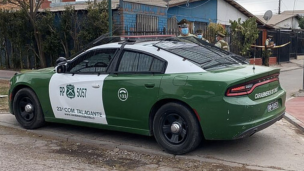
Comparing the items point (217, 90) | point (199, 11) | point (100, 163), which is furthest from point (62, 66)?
point (199, 11)

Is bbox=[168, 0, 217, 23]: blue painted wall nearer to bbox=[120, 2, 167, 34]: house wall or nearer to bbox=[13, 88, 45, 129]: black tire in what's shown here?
bbox=[120, 2, 167, 34]: house wall

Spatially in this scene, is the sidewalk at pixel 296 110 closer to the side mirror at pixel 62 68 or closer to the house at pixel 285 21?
the side mirror at pixel 62 68

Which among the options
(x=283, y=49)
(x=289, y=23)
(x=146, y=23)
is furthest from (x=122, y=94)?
(x=289, y=23)

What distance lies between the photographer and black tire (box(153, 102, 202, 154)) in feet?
17.3

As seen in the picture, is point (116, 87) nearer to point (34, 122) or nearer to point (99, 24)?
point (34, 122)

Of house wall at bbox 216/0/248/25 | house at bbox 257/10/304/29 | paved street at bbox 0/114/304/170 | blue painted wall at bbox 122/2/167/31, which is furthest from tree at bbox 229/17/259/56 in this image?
house at bbox 257/10/304/29

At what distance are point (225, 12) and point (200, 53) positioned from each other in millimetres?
20090

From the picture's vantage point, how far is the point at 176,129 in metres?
5.39

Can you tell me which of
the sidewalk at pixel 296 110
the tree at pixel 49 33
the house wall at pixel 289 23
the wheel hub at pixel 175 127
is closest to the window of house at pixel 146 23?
the tree at pixel 49 33

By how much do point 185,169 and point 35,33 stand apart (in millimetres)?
13010

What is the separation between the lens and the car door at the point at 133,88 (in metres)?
5.61

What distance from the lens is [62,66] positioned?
6543 mm

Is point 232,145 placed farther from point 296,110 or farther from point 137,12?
point 137,12

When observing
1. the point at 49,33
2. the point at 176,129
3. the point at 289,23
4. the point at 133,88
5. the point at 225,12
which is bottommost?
the point at 176,129
